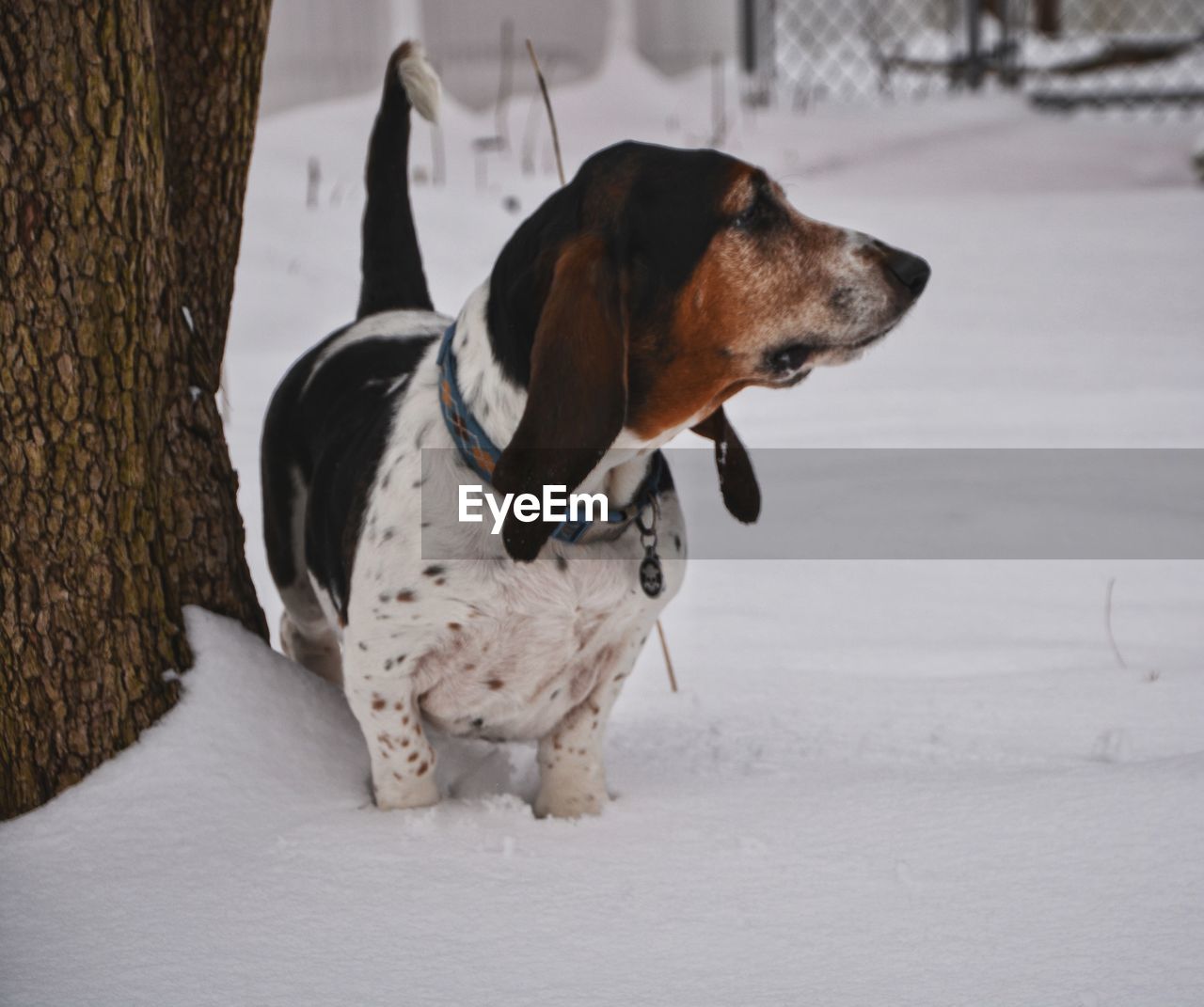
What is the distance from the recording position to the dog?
2184mm

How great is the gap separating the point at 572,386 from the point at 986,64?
10.6m

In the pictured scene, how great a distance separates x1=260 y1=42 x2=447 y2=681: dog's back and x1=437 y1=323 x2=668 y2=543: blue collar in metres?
0.26

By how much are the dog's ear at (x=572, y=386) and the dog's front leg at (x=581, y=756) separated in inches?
22.6

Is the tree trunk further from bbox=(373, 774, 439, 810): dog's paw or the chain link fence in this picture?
the chain link fence

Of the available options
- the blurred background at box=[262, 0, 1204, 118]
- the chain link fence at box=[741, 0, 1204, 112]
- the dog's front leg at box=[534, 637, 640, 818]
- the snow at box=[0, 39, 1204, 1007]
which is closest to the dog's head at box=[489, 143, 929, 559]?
the dog's front leg at box=[534, 637, 640, 818]

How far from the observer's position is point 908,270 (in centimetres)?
230

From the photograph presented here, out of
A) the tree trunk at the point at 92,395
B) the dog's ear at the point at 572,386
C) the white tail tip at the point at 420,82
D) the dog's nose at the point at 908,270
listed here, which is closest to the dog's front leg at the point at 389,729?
the tree trunk at the point at 92,395

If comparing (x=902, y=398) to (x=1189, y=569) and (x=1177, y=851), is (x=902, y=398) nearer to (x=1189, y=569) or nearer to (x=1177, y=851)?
(x=1189, y=569)

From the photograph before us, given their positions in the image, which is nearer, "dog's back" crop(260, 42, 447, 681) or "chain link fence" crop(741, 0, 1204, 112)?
"dog's back" crop(260, 42, 447, 681)

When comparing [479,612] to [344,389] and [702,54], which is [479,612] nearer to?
[344,389]

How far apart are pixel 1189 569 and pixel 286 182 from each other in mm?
5183

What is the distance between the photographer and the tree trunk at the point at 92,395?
2287 millimetres

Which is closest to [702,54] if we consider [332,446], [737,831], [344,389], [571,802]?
[344,389]

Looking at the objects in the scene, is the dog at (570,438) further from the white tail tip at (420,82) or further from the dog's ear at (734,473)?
the white tail tip at (420,82)
